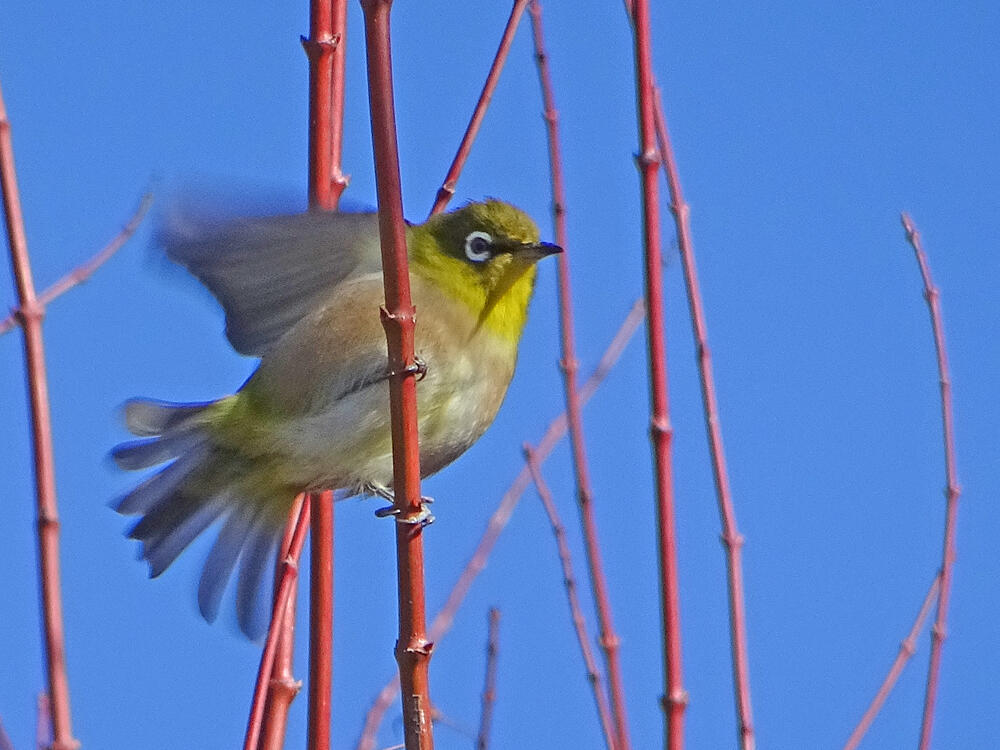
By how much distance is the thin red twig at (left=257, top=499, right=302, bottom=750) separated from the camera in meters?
1.96

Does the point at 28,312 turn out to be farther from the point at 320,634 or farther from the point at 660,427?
the point at 660,427

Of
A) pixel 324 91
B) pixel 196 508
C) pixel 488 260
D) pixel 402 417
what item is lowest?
→ pixel 402 417

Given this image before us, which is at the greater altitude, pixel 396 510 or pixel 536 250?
pixel 536 250

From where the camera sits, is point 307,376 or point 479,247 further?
point 479,247

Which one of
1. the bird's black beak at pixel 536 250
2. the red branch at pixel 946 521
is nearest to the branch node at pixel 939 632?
the red branch at pixel 946 521

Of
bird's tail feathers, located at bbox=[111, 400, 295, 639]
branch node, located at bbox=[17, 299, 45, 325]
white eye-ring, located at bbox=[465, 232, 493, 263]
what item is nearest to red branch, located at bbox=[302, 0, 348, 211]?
branch node, located at bbox=[17, 299, 45, 325]

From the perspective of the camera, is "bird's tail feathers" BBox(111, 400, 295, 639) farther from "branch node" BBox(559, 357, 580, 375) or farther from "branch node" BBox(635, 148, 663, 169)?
"branch node" BBox(635, 148, 663, 169)

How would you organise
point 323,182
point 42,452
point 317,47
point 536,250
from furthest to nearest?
point 536,250, point 323,182, point 317,47, point 42,452

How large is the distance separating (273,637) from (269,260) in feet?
3.23

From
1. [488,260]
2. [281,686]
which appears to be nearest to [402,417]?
[281,686]

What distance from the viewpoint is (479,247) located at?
3.08 meters

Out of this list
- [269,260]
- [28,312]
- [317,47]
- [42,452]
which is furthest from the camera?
[269,260]

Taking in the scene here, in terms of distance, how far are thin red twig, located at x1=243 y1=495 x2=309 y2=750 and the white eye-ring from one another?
81cm

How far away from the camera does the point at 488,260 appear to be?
3.08 meters
